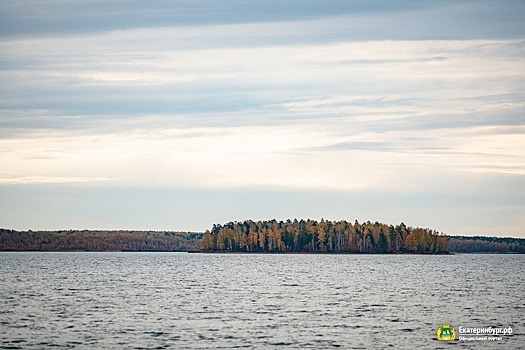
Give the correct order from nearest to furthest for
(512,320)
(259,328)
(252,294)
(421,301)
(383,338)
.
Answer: (383,338)
(259,328)
(512,320)
(421,301)
(252,294)

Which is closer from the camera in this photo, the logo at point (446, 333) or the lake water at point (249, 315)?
the lake water at point (249, 315)

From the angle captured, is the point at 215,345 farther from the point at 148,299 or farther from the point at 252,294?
the point at 252,294

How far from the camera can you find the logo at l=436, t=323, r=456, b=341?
170 ft

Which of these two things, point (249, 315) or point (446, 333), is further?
point (249, 315)

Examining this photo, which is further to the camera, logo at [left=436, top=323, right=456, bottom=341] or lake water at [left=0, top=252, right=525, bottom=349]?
logo at [left=436, top=323, right=456, bottom=341]

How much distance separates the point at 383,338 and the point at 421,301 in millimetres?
28584

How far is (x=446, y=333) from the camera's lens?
53.3 meters

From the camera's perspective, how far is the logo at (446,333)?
170ft

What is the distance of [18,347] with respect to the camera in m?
47.7

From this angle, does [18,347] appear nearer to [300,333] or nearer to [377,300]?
[300,333]

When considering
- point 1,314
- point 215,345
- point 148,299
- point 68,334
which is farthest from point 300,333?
point 148,299

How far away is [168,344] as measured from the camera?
48.8 m

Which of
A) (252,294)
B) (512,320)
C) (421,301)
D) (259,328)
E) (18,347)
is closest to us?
(18,347)

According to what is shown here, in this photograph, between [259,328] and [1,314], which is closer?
[259,328]
